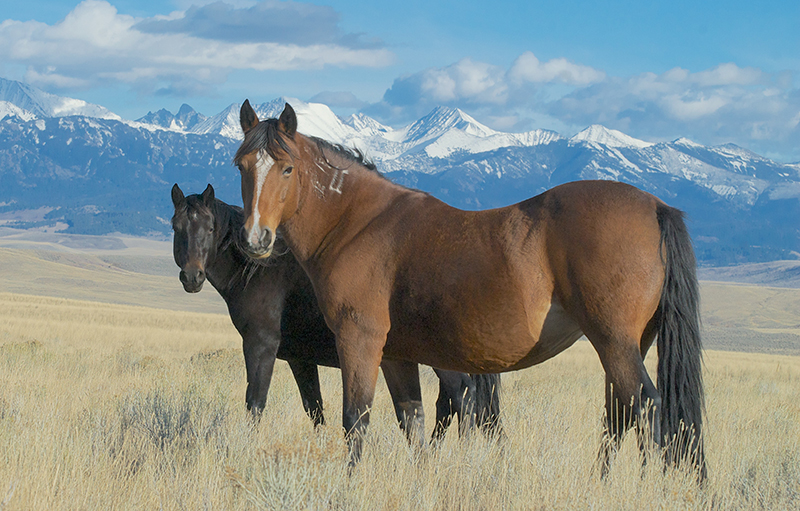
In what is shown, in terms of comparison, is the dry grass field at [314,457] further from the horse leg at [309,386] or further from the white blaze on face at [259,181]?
the white blaze on face at [259,181]

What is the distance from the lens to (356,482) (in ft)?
13.2

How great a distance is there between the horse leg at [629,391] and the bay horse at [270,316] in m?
1.87

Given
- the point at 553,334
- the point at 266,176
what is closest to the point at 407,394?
the point at 553,334

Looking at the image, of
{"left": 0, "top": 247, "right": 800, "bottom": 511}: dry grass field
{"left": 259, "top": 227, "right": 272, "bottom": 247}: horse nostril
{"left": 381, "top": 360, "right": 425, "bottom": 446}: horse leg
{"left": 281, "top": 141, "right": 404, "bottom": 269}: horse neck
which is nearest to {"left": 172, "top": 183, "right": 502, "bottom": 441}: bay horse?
{"left": 0, "top": 247, "right": 800, "bottom": 511}: dry grass field

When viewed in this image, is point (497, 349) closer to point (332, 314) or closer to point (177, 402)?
point (332, 314)

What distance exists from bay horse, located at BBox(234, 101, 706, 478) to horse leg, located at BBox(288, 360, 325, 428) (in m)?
2.02

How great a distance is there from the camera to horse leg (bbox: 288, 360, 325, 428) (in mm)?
6492

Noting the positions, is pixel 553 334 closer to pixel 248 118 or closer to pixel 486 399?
pixel 486 399

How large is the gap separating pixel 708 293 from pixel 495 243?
109 metres

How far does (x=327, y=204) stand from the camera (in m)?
4.91

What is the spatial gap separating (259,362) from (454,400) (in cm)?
177

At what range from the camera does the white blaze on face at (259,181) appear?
4.26 m

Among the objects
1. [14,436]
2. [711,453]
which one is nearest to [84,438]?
[14,436]

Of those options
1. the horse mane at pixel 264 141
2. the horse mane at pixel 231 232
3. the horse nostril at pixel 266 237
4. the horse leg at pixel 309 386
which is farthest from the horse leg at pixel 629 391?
the horse mane at pixel 231 232
